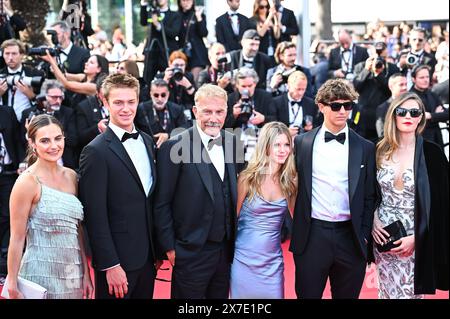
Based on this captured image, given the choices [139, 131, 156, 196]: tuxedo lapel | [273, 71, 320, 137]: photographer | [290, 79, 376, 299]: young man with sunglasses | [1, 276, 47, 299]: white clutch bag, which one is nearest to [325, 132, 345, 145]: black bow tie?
[290, 79, 376, 299]: young man with sunglasses

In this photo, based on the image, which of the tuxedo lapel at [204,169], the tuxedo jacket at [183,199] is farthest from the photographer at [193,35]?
the tuxedo jacket at [183,199]

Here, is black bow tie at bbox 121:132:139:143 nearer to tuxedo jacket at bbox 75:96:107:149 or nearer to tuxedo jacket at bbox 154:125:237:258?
tuxedo jacket at bbox 154:125:237:258

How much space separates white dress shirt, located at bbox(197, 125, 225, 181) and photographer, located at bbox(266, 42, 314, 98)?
3281mm

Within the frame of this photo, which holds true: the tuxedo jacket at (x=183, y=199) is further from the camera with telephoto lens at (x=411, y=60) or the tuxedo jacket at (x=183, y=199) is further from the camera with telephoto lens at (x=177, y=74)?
the camera with telephoto lens at (x=411, y=60)

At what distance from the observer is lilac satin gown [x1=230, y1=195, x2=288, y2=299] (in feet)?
12.3

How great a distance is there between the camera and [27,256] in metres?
3.33

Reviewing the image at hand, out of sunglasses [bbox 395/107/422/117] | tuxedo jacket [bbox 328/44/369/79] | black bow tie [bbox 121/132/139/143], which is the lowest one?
black bow tie [bbox 121/132/139/143]

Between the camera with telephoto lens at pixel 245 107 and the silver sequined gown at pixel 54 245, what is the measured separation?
283cm

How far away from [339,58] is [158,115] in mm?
3090

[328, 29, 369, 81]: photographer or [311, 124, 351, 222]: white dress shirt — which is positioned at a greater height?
[328, 29, 369, 81]: photographer

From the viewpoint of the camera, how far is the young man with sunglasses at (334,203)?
367 centimetres
